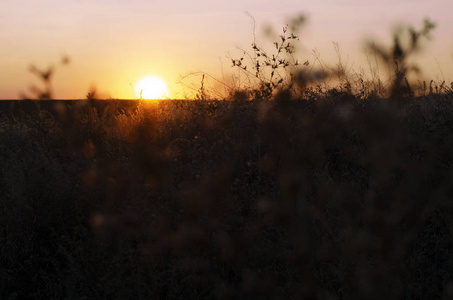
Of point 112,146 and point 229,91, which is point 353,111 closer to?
point 229,91

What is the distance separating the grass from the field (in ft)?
0.04

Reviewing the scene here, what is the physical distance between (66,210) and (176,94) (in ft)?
9.61

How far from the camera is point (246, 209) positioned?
4.25m

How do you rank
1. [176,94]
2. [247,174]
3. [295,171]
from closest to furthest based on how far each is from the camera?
1. [295,171]
2. [247,174]
3. [176,94]

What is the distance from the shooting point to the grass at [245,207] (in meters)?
3.41

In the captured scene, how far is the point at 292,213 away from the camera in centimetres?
387

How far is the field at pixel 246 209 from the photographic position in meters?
3.41

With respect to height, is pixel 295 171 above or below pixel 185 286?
above

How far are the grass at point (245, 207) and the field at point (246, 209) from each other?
1cm

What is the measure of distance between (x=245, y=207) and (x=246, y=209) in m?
0.03

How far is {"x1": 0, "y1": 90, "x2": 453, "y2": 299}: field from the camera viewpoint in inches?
134

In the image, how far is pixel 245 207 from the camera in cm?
427

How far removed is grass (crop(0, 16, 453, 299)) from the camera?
341cm

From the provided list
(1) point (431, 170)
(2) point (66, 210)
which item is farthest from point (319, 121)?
(2) point (66, 210)
